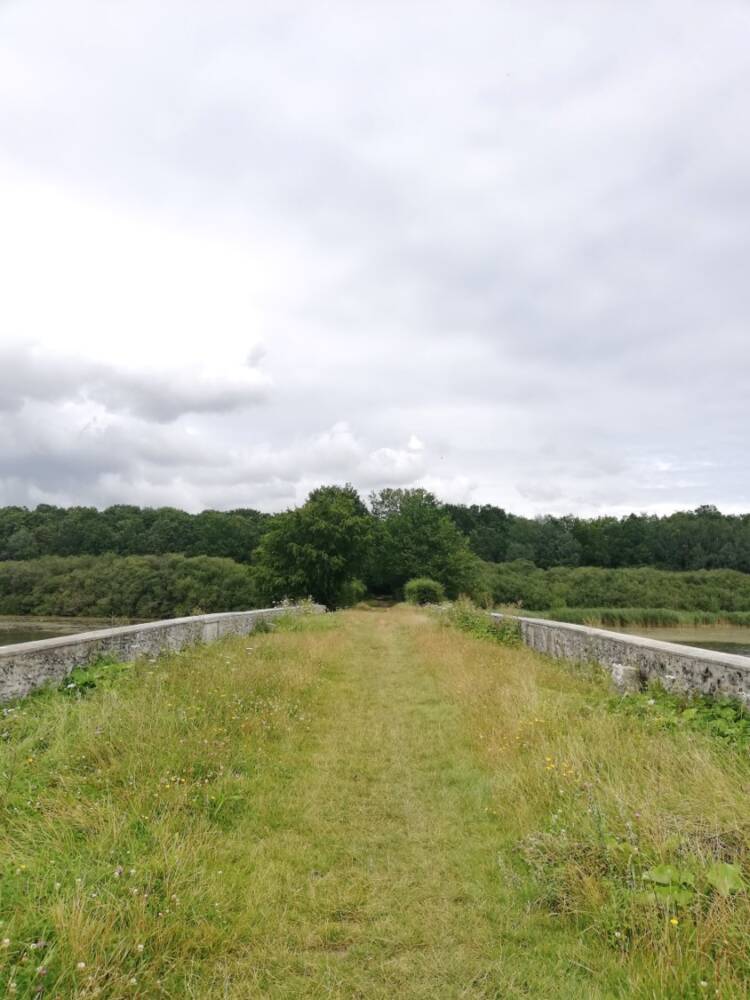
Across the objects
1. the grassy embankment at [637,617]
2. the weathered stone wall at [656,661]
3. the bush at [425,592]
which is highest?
the weathered stone wall at [656,661]

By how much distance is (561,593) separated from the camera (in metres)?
61.2

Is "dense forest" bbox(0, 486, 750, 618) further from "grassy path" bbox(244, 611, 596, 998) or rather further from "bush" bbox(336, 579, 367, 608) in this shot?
"grassy path" bbox(244, 611, 596, 998)

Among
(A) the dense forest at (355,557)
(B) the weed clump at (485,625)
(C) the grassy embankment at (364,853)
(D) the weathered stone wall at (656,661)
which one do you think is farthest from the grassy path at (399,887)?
(A) the dense forest at (355,557)

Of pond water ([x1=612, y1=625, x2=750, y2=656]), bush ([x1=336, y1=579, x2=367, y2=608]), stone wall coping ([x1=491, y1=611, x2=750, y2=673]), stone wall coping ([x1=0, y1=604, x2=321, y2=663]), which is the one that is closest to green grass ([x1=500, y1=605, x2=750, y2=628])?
pond water ([x1=612, y1=625, x2=750, y2=656])

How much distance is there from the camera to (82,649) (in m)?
7.34

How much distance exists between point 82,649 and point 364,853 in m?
5.09

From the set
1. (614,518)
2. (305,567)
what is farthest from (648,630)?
(614,518)

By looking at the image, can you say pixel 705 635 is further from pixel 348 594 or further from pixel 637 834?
pixel 637 834

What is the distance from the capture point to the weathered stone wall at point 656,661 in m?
5.59

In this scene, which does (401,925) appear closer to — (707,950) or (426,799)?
(707,950)

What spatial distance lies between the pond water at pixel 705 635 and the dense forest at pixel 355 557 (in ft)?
25.0

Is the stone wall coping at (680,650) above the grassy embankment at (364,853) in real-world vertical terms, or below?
above

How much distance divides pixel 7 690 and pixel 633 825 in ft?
19.1

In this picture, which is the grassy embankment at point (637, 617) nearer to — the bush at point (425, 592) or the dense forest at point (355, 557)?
the dense forest at point (355, 557)
